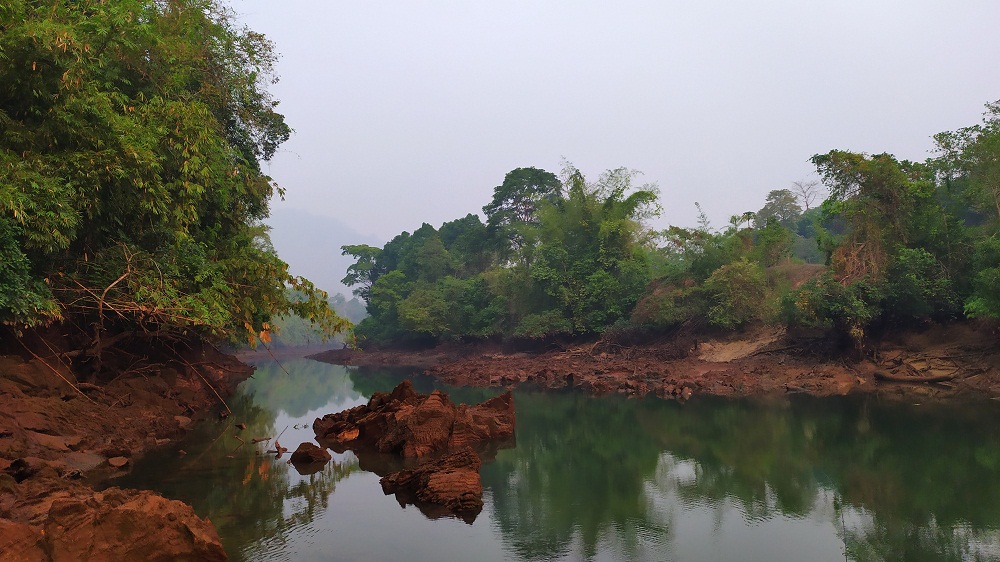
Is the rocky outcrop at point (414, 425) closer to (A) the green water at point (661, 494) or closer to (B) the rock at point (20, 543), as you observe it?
(A) the green water at point (661, 494)

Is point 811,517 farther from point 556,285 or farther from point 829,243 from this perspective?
point 556,285

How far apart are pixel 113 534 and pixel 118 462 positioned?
5.86 metres

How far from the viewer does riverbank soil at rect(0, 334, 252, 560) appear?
5656 mm

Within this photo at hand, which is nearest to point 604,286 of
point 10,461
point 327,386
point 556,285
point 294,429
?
point 556,285

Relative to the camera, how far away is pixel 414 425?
12.7 m

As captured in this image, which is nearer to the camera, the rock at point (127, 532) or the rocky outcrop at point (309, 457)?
the rock at point (127, 532)

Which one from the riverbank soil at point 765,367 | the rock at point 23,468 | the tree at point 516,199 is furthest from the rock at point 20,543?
the tree at point 516,199

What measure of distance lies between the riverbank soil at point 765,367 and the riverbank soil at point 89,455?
15.9 metres

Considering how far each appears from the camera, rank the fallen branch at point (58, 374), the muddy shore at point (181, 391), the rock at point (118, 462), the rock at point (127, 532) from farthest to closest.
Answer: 1. the fallen branch at point (58, 374)
2. the rock at point (118, 462)
3. the muddy shore at point (181, 391)
4. the rock at point (127, 532)

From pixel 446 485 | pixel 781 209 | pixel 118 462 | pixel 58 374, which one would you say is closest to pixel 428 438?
pixel 446 485

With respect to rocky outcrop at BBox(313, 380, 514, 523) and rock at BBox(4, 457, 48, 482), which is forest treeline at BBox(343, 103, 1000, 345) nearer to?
rocky outcrop at BBox(313, 380, 514, 523)

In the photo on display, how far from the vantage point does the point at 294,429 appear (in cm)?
1753

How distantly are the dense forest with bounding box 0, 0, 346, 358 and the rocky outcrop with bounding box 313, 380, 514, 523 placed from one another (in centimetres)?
241

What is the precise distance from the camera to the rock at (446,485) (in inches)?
359
